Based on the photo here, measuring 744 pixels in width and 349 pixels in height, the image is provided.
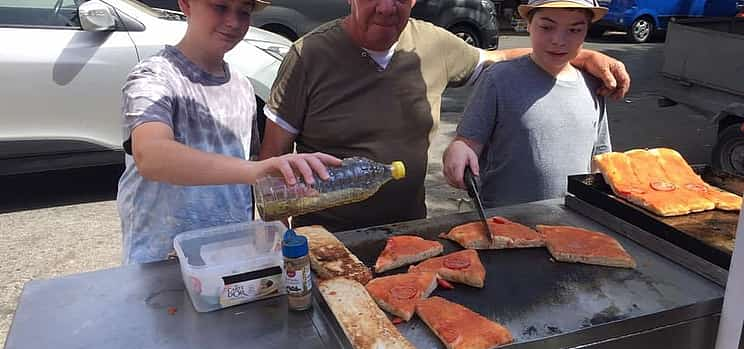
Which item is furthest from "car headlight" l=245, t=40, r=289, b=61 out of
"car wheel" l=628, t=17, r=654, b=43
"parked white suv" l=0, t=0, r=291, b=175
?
"car wheel" l=628, t=17, r=654, b=43

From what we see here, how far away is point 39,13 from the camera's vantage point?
209 inches

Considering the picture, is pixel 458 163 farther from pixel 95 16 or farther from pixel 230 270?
pixel 95 16

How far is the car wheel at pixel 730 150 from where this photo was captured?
588 centimetres

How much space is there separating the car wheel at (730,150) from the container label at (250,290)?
214 inches

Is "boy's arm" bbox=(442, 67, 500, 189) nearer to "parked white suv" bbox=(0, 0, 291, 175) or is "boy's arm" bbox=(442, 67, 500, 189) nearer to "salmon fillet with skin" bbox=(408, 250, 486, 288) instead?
"salmon fillet with skin" bbox=(408, 250, 486, 288)

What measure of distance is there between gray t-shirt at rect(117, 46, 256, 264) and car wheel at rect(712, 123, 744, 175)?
5.21m

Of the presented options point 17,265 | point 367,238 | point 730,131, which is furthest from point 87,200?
point 730,131

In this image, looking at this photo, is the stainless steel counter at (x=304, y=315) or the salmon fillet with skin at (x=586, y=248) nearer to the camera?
the stainless steel counter at (x=304, y=315)

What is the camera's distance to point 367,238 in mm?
2203

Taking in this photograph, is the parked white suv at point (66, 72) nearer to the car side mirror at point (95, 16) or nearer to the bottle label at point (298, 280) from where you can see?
the car side mirror at point (95, 16)

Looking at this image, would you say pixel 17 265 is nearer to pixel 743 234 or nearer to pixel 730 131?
pixel 743 234

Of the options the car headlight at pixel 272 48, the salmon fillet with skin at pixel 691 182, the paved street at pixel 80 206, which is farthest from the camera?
the car headlight at pixel 272 48

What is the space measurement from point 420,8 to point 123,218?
9.22 metres

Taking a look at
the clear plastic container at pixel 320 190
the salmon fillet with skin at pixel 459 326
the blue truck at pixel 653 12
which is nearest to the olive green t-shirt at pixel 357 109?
the clear plastic container at pixel 320 190
